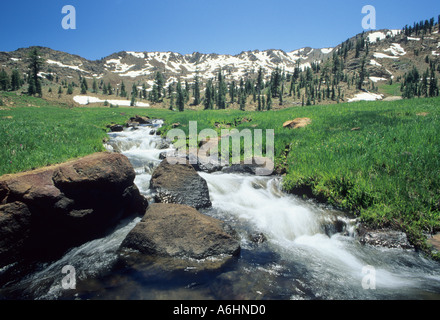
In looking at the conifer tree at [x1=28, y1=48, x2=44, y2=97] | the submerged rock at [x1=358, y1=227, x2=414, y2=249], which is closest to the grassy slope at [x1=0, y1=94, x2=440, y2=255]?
the submerged rock at [x1=358, y1=227, x2=414, y2=249]

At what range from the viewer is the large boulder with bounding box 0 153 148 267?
4.15 m

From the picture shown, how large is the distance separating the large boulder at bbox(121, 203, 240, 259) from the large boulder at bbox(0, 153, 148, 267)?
131 cm

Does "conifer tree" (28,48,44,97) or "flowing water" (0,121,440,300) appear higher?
"conifer tree" (28,48,44,97)

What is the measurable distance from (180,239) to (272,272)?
74.4 inches

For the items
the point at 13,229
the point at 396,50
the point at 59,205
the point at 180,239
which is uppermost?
the point at 396,50

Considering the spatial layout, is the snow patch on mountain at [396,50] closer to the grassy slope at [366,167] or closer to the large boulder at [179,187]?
the grassy slope at [366,167]

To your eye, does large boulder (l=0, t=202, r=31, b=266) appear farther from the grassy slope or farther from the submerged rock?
the submerged rock

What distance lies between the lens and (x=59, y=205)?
4414 mm

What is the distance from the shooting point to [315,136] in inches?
431

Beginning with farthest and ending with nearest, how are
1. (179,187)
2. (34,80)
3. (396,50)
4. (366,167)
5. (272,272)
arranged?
(396,50) → (34,80) → (179,187) → (366,167) → (272,272)

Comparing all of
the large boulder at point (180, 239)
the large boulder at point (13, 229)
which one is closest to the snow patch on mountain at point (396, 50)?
the large boulder at point (180, 239)

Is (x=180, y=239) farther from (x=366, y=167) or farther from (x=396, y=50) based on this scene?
(x=396, y=50)

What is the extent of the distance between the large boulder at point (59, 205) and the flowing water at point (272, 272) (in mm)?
420

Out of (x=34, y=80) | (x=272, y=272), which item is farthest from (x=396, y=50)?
(x=272, y=272)
